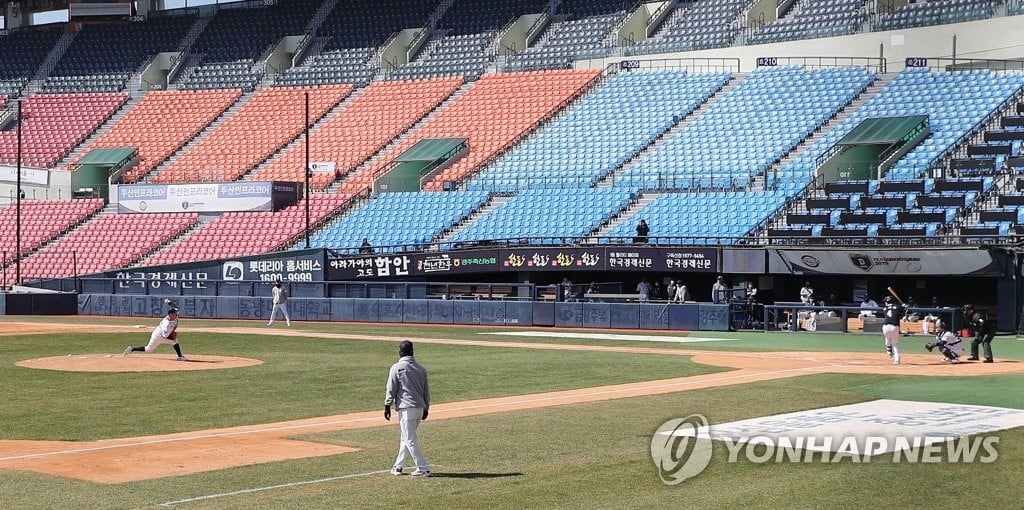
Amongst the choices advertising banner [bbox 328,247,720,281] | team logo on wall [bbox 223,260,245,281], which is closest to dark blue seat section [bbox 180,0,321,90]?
team logo on wall [bbox 223,260,245,281]

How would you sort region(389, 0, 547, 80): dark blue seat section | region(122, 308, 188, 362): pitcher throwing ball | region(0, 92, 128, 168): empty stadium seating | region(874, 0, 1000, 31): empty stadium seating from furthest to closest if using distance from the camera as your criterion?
region(0, 92, 128, 168): empty stadium seating → region(389, 0, 547, 80): dark blue seat section → region(874, 0, 1000, 31): empty stadium seating → region(122, 308, 188, 362): pitcher throwing ball

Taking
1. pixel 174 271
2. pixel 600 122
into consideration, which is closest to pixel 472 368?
pixel 174 271

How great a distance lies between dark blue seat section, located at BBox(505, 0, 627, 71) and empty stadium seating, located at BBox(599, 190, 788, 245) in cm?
1765

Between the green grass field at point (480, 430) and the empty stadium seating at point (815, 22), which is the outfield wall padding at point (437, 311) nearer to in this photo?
the green grass field at point (480, 430)

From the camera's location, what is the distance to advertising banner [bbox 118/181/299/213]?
59.6 m

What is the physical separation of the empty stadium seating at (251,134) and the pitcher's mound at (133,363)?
34.7 m

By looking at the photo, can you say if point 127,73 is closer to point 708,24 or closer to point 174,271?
point 174,271

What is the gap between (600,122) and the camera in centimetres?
5938

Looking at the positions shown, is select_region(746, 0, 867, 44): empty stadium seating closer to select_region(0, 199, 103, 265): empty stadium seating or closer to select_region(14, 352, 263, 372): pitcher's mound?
select_region(0, 199, 103, 265): empty stadium seating

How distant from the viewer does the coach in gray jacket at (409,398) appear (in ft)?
45.6

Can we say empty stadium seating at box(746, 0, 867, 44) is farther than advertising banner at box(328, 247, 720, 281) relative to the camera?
Yes

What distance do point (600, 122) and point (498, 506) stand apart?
47.6 metres

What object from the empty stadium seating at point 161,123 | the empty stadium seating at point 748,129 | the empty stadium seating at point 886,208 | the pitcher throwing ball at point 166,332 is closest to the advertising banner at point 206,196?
the empty stadium seating at point 161,123

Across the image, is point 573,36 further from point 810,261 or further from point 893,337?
point 893,337
